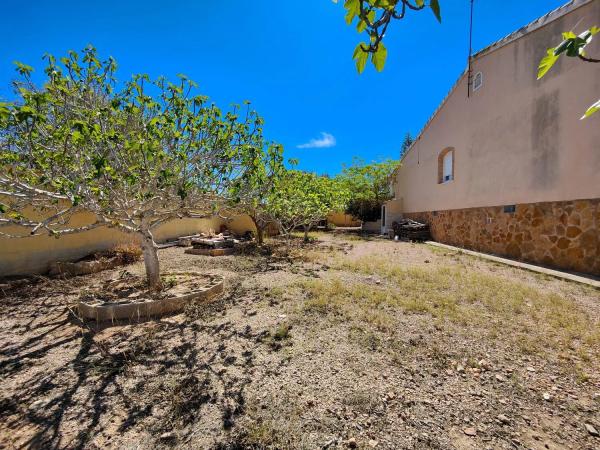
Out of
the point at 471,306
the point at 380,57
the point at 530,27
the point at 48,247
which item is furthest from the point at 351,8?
the point at 530,27

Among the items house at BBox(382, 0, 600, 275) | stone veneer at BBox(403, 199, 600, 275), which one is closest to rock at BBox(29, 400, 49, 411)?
house at BBox(382, 0, 600, 275)

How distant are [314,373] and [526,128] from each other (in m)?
9.40

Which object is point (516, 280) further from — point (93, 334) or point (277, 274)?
point (93, 334)

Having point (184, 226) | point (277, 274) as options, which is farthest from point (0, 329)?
point (184, 226)

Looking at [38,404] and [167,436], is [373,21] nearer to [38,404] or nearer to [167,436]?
[167,436]

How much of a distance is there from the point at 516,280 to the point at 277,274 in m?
5.66

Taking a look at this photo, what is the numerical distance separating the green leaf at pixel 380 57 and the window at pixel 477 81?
11.1 metres

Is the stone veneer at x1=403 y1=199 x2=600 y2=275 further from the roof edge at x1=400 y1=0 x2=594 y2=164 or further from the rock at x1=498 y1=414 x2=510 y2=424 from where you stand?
the rock at x1=498 y1=414 x2=510 y2=424

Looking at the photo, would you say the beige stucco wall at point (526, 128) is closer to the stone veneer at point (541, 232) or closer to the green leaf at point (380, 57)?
the stone veneer at point (541, 232)

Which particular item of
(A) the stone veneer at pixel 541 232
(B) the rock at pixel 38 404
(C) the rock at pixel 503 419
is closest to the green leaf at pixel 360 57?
(C) the rock at pixel 503 419

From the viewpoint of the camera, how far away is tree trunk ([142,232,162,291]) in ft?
17.0

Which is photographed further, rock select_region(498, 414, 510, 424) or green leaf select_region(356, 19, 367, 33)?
rock select_region(498, 414, 510, 424)

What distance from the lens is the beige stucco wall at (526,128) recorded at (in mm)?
6559

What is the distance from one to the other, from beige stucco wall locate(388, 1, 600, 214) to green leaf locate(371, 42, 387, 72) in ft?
25.4
